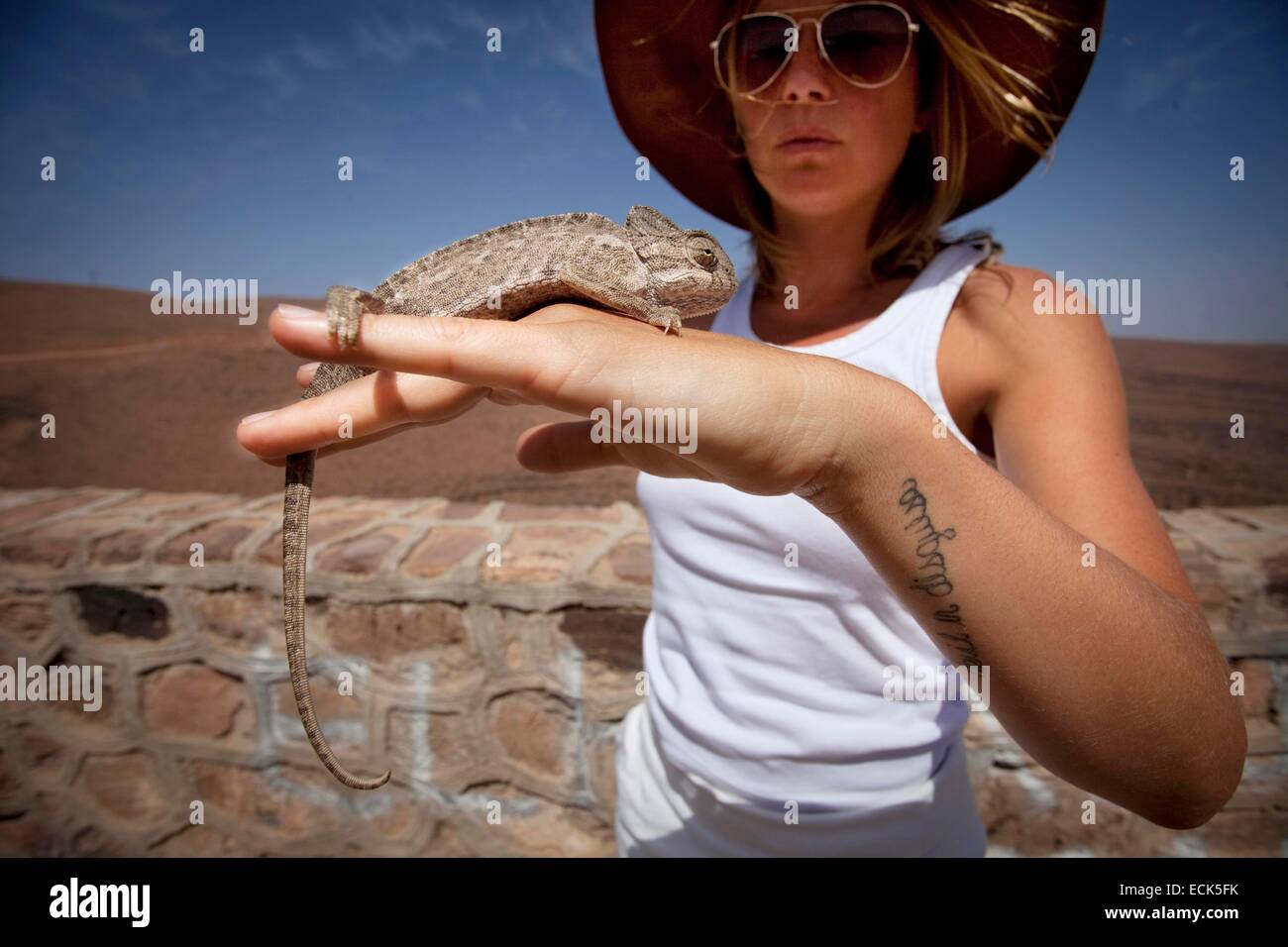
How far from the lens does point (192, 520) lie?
2715 mm

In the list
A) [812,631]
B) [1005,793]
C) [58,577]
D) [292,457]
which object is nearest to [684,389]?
[812,631]

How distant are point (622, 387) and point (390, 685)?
2.06m

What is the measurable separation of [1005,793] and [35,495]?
447 cm

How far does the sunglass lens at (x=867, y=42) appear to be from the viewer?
4.21 ft

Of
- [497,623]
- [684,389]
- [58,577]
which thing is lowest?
[497,623]

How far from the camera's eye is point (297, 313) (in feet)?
2.60

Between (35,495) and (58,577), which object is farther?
(35,495)

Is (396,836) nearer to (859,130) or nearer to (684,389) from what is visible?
(684,389)

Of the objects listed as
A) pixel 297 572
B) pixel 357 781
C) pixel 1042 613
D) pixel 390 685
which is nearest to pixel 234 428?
pixel 390 685

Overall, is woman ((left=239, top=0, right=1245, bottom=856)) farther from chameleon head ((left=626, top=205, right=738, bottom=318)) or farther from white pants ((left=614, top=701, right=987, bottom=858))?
chameleon head ((left=626, top=205, right=738, bottom=318))

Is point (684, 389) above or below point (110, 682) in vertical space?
above

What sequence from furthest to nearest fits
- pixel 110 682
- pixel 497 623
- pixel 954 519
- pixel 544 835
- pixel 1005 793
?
pixel 110 682 → pixel 544 835 → pixel 497 623 → pixel 1005 793 → pixel 954 519

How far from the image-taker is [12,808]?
2799 millimetres

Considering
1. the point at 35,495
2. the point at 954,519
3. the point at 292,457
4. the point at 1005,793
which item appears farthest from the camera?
the point at 35,495
